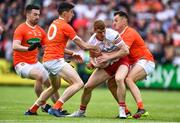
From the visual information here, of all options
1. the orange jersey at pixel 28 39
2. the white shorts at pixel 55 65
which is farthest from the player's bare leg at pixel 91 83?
the orange jersey at pixel 28 39

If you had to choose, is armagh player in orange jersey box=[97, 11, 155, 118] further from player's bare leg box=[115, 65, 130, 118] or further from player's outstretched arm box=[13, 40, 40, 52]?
player's outstretched arm box=[13, 40, 40, 52]

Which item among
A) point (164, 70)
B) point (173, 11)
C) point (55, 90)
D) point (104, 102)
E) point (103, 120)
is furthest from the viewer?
point (173, 11)

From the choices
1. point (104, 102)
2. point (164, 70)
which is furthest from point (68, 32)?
point (164, 70)

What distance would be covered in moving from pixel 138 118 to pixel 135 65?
1482mm

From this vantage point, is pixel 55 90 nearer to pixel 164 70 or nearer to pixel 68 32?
pixel 68 32

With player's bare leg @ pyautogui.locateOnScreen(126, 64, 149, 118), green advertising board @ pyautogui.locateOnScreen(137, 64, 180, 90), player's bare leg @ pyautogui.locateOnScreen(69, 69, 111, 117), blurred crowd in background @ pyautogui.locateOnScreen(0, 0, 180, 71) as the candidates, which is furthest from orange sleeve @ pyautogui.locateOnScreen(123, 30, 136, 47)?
blurred crowd in background @ pyautogui.locateOnScreen(0, 0, 180, 71)

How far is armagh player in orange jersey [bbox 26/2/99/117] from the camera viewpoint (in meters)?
16.5

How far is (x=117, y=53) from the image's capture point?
16.8m

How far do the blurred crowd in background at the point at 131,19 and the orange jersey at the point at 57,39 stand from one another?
14.7m

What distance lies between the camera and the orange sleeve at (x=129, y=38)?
1738 cm

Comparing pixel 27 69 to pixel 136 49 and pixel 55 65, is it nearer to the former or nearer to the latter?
pixel 55 65

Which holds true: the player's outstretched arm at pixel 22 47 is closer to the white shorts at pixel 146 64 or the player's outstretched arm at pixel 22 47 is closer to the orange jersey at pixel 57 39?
the orange jersey at pixel 57 39

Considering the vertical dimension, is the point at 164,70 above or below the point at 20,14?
below

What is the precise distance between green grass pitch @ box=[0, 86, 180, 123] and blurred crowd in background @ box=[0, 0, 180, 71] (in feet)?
14.5
